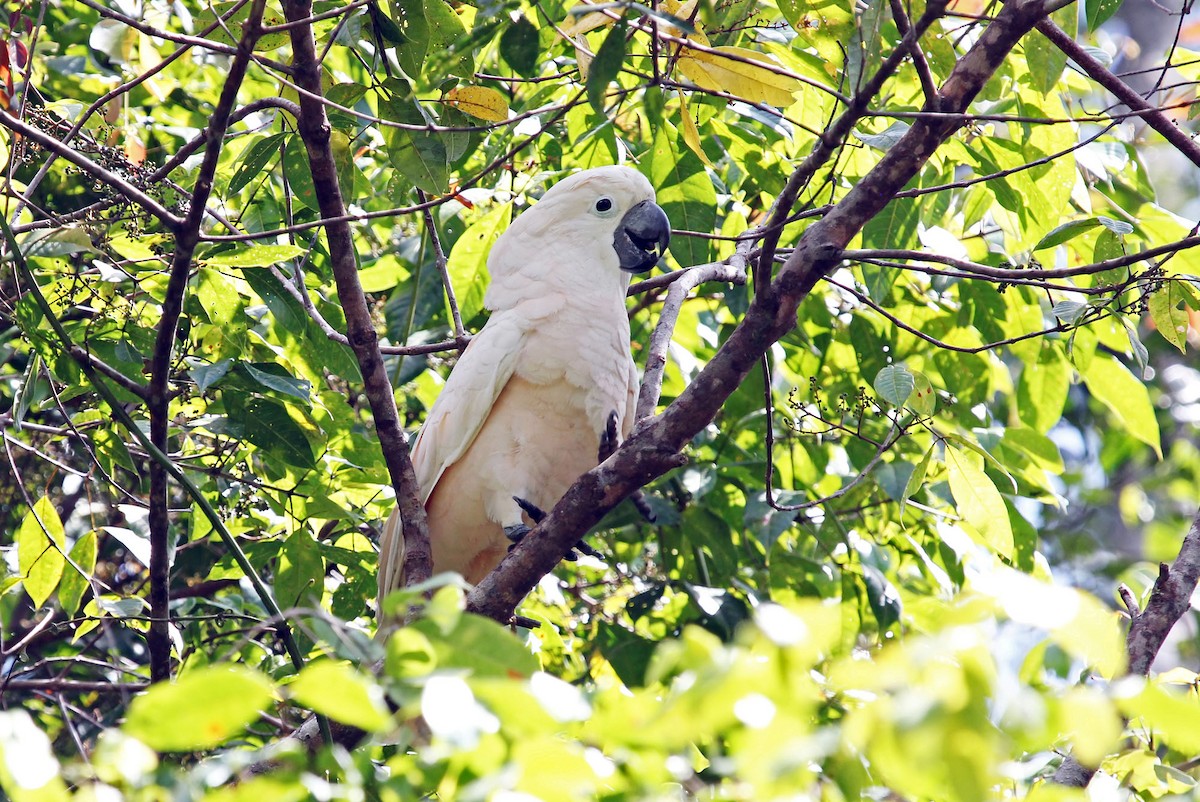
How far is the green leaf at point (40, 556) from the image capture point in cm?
247

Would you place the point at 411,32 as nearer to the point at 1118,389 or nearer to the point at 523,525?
the point at 523,525

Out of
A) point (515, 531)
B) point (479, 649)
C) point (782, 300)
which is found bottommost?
point (515, 531)

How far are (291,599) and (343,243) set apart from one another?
980 millimetres

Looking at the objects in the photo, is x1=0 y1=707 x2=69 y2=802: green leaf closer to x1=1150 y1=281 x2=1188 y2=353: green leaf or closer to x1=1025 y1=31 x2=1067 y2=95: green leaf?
x1=1025 y1=31 x2=1067 y2=95: green leaf

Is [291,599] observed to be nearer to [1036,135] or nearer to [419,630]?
[419,630]

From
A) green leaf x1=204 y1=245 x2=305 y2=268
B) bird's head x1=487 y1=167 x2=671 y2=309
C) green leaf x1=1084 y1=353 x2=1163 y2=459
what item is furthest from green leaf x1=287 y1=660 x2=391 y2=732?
green leaf x1=1084 y1=353 x2=1163 y2=459

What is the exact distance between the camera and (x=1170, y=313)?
232 cm

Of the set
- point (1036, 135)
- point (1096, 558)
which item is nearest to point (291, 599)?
point (1036, 135)

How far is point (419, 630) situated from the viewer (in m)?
1.08

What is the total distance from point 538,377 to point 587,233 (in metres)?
0.54

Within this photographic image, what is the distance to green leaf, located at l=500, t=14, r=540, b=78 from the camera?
2.22m

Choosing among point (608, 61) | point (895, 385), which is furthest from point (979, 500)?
point (608, 61)

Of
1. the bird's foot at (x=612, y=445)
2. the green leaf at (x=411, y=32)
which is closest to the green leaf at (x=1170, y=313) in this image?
the bird's foot at (x=612, y=445)

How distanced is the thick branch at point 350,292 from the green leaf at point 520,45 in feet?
1.34
